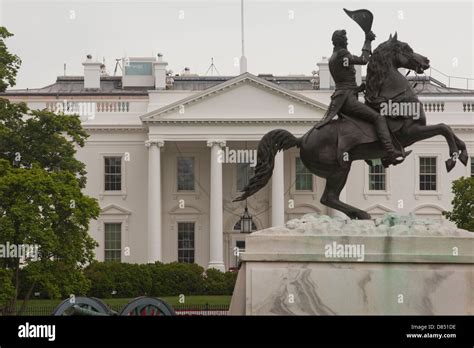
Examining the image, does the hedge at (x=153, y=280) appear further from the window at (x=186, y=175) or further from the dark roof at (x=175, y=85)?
the dark roof at (x=175, y=85)

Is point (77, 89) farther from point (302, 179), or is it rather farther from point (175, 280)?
point (175, 280)

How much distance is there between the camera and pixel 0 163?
40188 millimetres

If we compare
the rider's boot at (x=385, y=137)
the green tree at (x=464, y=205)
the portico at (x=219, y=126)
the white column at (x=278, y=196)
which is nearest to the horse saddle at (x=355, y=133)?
the rider's boot at (x=385, y=137)

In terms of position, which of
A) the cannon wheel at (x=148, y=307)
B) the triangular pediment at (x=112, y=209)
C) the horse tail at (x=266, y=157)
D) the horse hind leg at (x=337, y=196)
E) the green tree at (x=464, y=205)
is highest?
the triangular pediment at (x=112, y=209)

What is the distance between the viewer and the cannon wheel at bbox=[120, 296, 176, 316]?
17.2m

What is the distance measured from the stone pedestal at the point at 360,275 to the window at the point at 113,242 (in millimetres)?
54072

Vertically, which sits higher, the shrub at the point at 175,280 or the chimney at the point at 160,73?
the chimney at the point at 160,73

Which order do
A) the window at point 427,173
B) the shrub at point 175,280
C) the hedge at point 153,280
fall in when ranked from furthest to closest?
the window at point 427,173
the shrub at point 175,280
the hedge at point 153,280

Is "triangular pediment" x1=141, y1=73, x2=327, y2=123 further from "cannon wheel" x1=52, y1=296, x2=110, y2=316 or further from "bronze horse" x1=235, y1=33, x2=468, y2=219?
"cannon wheel" x1=52, y1=296, x2=110, y2=316

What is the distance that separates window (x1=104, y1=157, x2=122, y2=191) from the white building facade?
0.06 metres

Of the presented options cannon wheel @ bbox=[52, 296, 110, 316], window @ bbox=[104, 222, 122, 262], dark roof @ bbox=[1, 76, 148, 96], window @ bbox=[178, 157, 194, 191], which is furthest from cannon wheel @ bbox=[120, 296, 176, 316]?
dark roof @ bbox=[1, 76, 148, 96]

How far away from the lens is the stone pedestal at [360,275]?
18203 millimetres

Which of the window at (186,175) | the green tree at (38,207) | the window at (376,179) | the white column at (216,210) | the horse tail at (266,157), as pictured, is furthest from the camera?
the window at (376,179)
